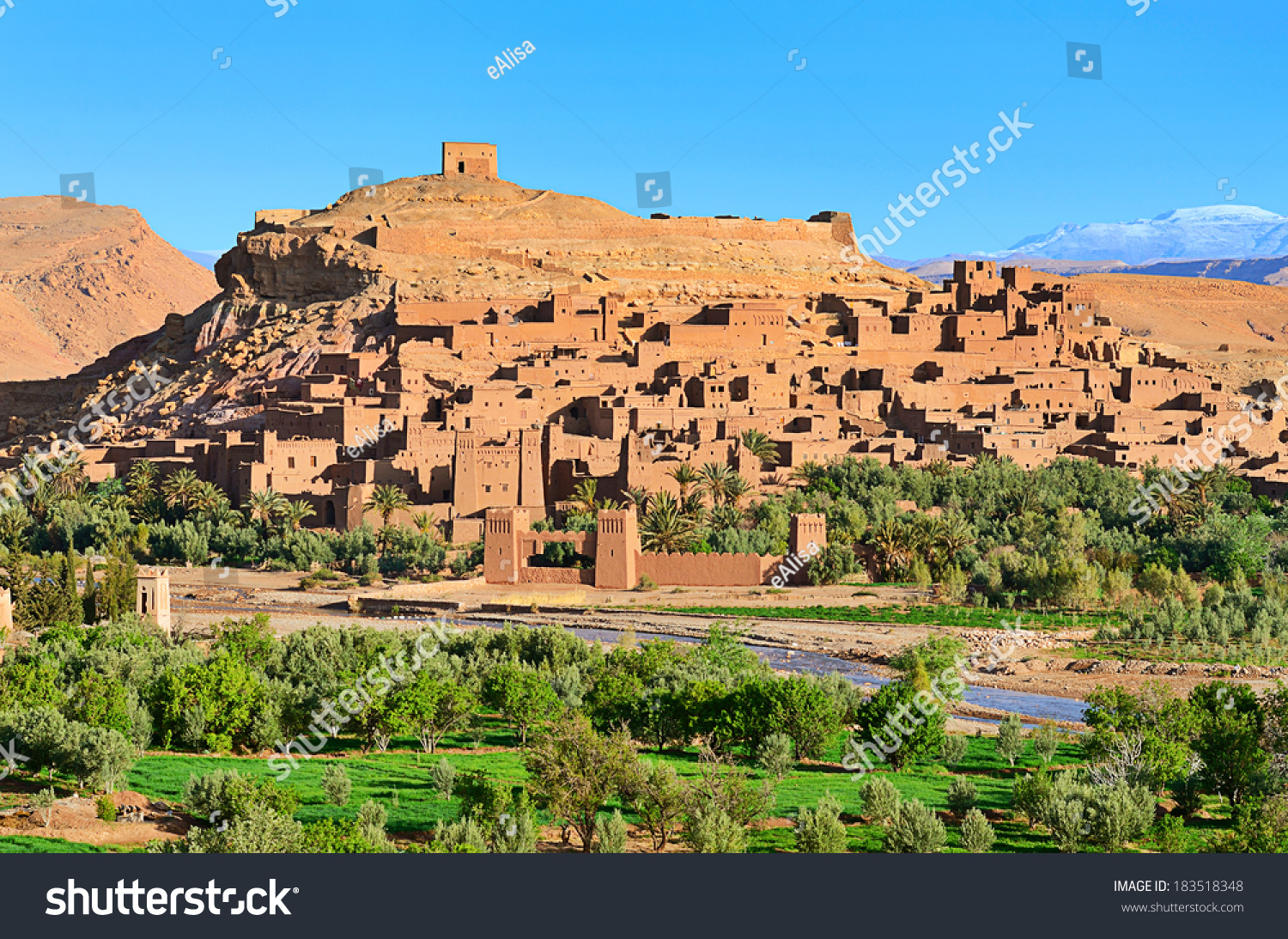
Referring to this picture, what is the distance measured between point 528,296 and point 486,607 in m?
26.0

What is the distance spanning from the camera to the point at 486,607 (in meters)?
38.6

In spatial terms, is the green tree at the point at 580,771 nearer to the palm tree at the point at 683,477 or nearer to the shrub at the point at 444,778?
the shrub at the point at 444,778

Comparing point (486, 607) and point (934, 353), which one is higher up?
point (934, 353)

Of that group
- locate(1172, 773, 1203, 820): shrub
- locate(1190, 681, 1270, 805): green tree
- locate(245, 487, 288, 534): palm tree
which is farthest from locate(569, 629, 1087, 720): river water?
locate(245, 487, 288, 534): palm tree

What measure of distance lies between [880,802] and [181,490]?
31.8 m

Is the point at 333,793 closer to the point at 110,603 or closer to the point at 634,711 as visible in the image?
the point at 634,711

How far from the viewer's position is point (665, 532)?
42.6 m

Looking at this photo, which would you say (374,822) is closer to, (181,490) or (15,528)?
(181,490)

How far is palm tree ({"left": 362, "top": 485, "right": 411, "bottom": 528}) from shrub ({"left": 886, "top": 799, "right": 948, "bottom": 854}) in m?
27.6

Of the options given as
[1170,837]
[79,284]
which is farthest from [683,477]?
[79,284]

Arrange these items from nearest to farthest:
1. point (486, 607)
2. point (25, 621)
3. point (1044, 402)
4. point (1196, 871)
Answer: point (1196, 871)
point (25, 621)
point (486, 607)
point (1044, 402)

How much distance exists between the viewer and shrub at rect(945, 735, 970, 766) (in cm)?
2345

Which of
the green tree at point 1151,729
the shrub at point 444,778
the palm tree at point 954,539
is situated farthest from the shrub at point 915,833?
the palm tree at point 954,539

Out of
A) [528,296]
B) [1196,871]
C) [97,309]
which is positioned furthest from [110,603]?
[97,309]
